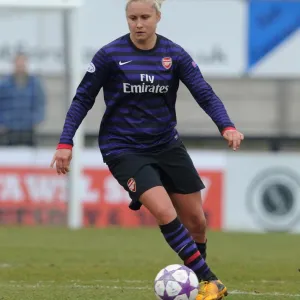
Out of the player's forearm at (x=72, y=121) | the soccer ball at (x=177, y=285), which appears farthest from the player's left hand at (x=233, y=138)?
the player's forearm at (x=72, y=121)

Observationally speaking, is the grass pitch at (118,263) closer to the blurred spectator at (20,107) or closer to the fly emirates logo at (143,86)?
the fly emirates logo at (143,86)

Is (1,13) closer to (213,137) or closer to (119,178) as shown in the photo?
(213,137)

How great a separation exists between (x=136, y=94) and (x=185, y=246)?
1.19 metres

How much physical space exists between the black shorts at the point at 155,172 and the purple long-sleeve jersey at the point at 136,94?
8 centimetres

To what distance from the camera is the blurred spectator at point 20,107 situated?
18156 mm

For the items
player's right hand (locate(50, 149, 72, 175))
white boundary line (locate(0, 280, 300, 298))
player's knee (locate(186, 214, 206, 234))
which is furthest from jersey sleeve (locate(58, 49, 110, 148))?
white boundary line (locate(0, 280, 300, 298))

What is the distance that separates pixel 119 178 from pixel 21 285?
1858mm

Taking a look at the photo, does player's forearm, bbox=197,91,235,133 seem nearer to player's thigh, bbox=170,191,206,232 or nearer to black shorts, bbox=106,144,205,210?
black shorts, bbox=106,144,205,210

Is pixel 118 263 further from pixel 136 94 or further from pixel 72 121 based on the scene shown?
pixel 136 94

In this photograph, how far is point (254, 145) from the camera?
2012 cm

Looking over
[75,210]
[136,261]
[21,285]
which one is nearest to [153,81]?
[21,285]

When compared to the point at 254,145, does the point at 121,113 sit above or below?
above

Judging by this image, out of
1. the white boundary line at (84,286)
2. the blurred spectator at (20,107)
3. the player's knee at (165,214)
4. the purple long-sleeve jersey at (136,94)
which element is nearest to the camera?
the player's knee at (165,214)

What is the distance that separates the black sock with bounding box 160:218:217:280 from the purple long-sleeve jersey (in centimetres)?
66
